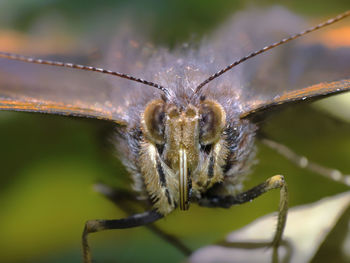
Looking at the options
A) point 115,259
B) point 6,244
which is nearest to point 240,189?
point 115,259

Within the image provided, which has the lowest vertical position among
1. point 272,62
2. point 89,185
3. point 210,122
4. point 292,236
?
point 292,236

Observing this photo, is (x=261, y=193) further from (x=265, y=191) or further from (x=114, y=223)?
(x=114, y=223)

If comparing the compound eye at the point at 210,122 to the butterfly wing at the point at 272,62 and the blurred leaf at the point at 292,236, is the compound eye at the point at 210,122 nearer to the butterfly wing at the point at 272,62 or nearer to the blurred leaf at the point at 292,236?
the butterfly wing at the point at 272,62

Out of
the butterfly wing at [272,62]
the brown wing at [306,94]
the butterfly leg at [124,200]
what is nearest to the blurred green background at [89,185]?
the butterfly leg at [124,200]

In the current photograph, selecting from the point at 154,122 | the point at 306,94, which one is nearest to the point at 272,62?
the point at 306,94

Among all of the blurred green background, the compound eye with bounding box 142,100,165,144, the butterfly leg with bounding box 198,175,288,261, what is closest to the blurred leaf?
the butterfly leg with bounding box 198,175,288,261

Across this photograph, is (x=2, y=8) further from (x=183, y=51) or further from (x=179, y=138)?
(x=179, y=138)
